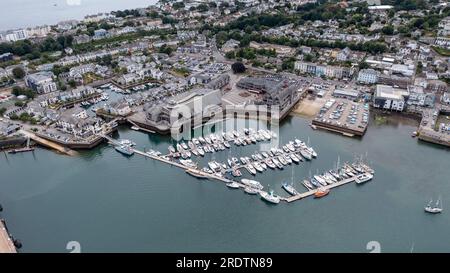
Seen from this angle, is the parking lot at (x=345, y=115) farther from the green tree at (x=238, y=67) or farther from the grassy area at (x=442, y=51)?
the grassy area at (x=442, y=51)

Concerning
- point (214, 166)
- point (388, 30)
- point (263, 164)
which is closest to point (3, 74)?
point (214, 166)

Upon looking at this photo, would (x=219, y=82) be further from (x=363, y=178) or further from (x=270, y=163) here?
(x=363, y=178)

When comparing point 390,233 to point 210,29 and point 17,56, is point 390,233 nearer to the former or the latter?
point 210,29

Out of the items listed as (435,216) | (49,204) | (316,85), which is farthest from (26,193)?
(316,85)

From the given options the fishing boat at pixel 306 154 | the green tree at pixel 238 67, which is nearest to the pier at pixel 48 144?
the fishing boat at pixel 306 154

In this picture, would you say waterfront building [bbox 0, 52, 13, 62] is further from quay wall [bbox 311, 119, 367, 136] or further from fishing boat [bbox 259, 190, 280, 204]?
fishing boat [bbox 259, 190, 280, 204]

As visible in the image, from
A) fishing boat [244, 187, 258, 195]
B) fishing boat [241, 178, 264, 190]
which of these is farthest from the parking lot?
fishing boat [244, 187, 258, 195]
